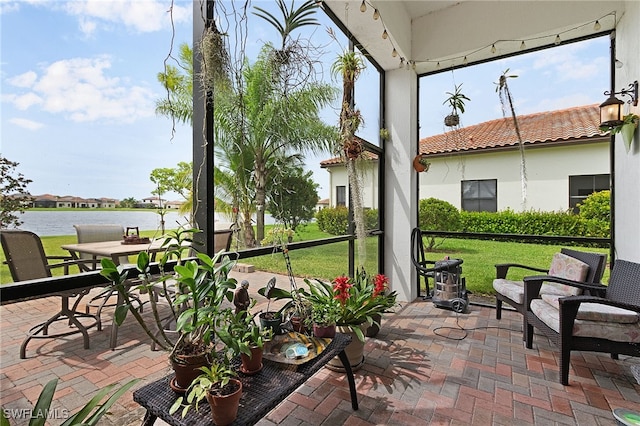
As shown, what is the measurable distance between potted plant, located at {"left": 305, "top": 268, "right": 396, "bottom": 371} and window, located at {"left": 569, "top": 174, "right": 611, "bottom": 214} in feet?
9.55

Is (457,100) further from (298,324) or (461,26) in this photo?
(298,324)

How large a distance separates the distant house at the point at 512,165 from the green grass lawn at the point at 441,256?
0.54m

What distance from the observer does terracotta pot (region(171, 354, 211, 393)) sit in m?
1.29

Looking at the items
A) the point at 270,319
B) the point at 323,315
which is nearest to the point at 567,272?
the point at 323,315

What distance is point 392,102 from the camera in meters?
4.29

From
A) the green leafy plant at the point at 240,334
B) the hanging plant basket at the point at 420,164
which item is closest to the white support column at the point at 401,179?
the hanging plant basket at the point at 420,164

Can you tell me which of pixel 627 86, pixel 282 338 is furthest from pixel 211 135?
pixel 627 86

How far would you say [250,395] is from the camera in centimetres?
135

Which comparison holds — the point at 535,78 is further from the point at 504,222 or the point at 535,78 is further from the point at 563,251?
the point at 563,251

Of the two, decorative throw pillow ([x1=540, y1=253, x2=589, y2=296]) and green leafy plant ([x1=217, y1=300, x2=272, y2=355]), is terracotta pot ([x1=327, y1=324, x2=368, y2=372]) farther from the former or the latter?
decorative throw pillow ([x1=540, y1=253, x2=589, y2=296])

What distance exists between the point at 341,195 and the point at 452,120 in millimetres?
1933

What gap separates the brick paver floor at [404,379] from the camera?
1911mm

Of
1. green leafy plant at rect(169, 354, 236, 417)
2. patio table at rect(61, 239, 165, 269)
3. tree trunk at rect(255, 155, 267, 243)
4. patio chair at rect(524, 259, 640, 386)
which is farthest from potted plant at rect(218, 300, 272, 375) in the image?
patio chair at rect(524, 259, 640, 386)

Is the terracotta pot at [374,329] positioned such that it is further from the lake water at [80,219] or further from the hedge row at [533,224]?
the hedge row at [533,224]
